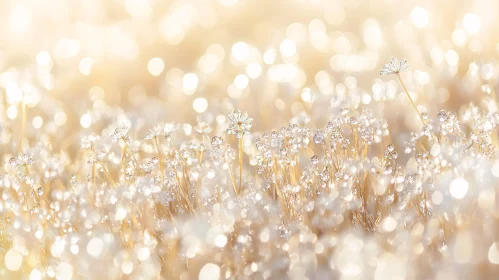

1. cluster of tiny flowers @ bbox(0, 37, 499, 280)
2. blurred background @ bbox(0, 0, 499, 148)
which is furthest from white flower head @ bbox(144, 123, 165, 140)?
blurred background @ bbox(0, 0, 499, 148)

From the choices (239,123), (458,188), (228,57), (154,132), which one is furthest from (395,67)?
(228,57)

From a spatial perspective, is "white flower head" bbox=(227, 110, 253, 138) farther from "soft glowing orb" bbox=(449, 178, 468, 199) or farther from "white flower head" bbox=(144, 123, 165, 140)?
"soft glowing orb" bbox=(449, 178, 468, 199)

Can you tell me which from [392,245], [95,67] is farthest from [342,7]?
[392,245]

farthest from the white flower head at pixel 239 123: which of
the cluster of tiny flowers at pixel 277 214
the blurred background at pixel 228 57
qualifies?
the blurred background at pixel 228 57

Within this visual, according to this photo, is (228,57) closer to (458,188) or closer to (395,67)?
(395,67)

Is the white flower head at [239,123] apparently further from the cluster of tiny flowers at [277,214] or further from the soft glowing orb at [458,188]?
the soft glowing orb at [458,188]

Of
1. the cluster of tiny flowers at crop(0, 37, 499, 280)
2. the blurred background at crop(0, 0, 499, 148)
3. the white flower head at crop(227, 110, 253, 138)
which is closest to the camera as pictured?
the cluster of tiny flowers at crop(0, 37, 499, 280)

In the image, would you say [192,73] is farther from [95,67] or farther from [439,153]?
[439,153]

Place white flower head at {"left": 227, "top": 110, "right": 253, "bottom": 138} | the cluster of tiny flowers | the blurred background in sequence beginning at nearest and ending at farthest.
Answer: the cluster of tiny flowers < white flower head at {"left": 227, "top": 110, "right": 253, "bottom": 138} < the blurred background

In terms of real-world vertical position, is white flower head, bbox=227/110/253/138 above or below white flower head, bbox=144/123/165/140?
above
